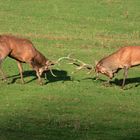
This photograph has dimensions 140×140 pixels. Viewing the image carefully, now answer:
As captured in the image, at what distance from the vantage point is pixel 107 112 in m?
18.4

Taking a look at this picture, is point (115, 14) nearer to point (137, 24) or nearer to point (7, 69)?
point (137, 24)

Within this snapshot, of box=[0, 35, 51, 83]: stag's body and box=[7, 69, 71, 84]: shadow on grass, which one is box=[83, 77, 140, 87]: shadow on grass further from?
box=[0, 35, 51, 83]: stag's body

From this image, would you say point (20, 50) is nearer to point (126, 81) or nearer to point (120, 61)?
point (120, 61)

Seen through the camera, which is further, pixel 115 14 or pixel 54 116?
pixel 115 14

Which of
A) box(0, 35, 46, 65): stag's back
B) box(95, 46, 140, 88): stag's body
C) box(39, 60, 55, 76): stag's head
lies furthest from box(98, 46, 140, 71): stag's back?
box(0, 35, 46, 65): stag's back

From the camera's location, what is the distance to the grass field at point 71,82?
1605cm

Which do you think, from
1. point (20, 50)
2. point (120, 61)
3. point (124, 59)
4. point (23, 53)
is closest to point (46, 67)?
point (23, 53)

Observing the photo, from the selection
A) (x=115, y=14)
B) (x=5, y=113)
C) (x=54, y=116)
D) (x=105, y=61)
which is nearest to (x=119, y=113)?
(x=54, y=116)

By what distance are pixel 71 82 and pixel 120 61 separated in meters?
1.72

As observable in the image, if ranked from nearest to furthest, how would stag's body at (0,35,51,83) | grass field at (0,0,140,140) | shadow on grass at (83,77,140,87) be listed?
grass field at (0,0,140,140) → stag's body at (0,35,51,83) → shadow on grass at (83,77,140,87)

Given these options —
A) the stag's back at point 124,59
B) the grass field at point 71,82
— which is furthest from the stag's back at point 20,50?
the stag's back at point 124,59

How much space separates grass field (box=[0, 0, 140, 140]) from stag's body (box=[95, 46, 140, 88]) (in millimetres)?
486

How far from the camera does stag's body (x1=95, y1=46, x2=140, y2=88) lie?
22456 millimetres

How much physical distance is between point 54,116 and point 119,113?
1.80 meters
